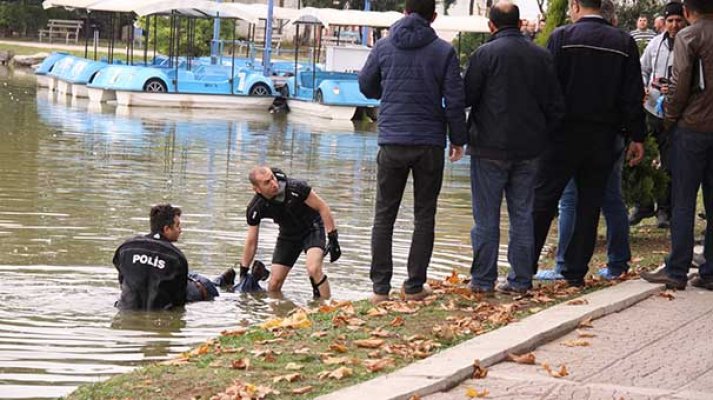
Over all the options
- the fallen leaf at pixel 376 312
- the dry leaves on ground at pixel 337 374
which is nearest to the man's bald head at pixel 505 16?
the fallen leaf at pixel 376 312

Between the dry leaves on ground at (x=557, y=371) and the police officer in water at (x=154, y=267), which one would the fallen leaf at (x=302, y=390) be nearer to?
the dry leaves on ground at (x=557, y=371)

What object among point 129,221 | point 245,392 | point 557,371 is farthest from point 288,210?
point 245,392

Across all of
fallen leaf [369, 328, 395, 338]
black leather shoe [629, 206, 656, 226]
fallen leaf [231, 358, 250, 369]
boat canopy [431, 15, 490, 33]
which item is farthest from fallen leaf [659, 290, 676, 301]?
boat canopy [431, 15, 490, 33]

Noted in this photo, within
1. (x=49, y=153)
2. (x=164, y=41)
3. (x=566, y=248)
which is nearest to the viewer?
(x=566, y=248)

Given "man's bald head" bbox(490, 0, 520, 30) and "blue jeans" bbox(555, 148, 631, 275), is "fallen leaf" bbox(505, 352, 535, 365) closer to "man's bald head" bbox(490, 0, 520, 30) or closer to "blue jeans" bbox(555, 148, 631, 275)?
"man's bald head" bbox(490, 0, 520, 30)

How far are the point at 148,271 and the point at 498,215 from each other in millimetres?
3063

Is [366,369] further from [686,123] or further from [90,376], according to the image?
[686,123]

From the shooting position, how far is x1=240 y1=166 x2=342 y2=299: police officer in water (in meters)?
12.8

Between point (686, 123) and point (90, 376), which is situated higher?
point (686, 123)

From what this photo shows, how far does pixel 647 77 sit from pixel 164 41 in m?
44.2

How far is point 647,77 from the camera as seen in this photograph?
12.9 meters

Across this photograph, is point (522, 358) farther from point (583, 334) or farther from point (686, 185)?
Answer: point (686, 185)

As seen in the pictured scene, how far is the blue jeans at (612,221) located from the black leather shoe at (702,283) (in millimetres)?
758

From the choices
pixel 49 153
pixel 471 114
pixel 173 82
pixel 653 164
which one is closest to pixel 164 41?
pixel 173 82
